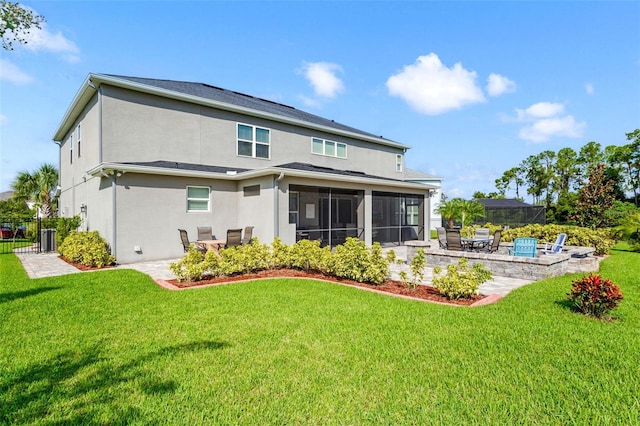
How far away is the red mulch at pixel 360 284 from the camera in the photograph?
6.58 meters

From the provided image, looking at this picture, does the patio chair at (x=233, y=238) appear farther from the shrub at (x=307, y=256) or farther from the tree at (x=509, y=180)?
the tree at (x=509, y=180)

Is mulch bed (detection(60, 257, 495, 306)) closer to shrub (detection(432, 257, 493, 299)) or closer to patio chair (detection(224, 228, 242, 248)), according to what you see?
shrub (detection(432, 257, 493, 299))

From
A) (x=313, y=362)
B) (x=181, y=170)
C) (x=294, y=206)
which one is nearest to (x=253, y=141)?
(x=294, y=206)

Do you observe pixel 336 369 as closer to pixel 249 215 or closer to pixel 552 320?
pixel 552 320

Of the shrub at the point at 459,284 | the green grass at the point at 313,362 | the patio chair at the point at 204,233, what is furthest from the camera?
the patio chair at the point at 204,233

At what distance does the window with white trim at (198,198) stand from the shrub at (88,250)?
3.10 meters

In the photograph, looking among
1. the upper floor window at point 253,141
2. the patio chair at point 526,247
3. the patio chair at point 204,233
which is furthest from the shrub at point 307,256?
the upper floor window at point 253,141

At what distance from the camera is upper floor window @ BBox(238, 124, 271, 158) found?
601 inches

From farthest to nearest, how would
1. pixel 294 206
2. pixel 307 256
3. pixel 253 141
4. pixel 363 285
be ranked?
pixel 294 206 → pixel 253 141 → pixel 307 256 → pixel 363 285

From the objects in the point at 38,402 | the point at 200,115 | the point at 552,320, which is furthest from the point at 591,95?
the point at 38,402

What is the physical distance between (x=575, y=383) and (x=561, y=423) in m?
0.79

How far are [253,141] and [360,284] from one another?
1012 centimetres

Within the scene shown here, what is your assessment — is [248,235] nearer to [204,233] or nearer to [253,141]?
[204,233]

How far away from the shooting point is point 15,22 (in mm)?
7422
